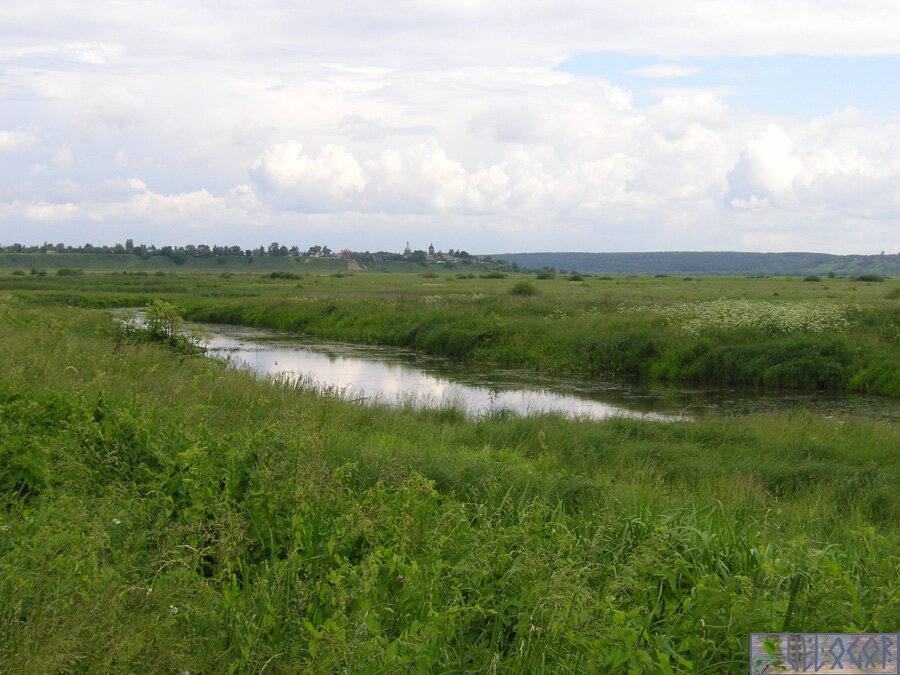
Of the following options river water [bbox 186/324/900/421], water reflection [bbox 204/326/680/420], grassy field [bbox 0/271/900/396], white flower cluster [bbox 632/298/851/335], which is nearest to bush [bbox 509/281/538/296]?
grassy field [bbox 0/271/900/396]

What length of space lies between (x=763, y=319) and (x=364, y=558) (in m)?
22.4

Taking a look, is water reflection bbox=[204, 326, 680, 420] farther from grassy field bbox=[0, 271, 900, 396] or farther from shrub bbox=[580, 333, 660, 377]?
shrub bbox=[580, 333, 660, 377]

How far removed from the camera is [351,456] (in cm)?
697

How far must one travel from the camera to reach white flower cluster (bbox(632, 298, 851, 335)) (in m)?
22.5

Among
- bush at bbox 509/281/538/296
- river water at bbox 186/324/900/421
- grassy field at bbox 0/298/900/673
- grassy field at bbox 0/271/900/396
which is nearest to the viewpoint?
grassy field at bbox 0/298/900/673

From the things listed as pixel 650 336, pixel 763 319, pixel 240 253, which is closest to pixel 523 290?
pixel 650 336

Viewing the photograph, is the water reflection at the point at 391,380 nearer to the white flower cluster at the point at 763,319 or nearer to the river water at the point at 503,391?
the river water at the point at 503,391

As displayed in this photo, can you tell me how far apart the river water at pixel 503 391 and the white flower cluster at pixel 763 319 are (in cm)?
443

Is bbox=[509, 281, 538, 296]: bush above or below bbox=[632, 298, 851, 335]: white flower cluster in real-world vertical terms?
above

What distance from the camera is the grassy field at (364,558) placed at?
324cm

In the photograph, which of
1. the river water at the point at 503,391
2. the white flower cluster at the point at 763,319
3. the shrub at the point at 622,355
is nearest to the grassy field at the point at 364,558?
the river water at the point at 503,391

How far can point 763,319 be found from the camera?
23.5 metres

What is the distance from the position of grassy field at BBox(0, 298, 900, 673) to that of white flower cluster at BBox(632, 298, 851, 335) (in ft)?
50.9

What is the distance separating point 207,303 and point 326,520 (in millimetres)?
41709
